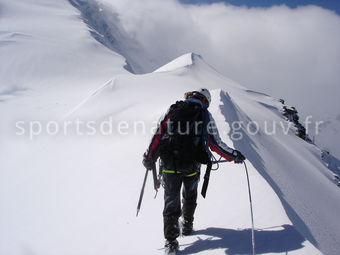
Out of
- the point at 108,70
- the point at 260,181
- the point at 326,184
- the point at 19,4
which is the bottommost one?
the point at 326,184

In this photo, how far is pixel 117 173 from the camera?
336 inches

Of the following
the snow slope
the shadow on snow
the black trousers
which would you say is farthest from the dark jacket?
the snow slope

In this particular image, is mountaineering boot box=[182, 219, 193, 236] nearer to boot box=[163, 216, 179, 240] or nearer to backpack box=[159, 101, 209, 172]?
boot box=[163, 216, 179, 240]

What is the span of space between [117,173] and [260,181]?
3.89 m

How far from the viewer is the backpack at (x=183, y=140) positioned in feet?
13.9

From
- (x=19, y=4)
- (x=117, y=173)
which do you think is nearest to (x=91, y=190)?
(x=117, y=173)

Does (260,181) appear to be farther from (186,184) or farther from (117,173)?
(117,173)

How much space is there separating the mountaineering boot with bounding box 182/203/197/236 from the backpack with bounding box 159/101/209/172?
2.20 ft

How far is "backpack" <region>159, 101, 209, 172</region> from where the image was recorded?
4.22m

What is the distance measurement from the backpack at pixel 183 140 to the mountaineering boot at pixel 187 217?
0.67m

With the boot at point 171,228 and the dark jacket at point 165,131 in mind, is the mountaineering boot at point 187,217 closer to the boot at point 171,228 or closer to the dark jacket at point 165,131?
the boot at point 171,228

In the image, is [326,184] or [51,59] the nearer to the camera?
[326,184]

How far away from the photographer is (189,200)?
4609mm

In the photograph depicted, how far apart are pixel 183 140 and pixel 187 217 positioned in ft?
4.12
